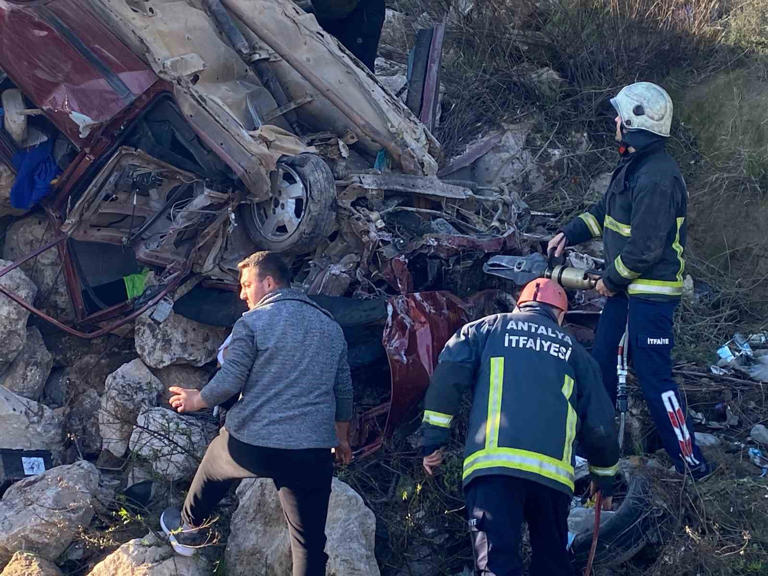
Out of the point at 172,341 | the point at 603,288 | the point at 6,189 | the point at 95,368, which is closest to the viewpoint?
the point at 603,288

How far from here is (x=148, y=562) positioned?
4.05 m

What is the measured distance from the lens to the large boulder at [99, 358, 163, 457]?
512cm

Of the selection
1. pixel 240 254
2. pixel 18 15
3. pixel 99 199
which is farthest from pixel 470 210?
pixel 18 15

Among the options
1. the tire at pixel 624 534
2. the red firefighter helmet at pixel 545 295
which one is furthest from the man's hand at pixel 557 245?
the tire at pixel 624 534

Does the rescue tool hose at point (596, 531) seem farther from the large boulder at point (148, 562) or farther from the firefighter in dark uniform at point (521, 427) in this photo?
the large boulder at point (148, 562)

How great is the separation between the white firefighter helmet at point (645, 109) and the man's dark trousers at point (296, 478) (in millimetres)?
2275

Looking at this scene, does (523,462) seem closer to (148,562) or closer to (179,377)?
(148,562)

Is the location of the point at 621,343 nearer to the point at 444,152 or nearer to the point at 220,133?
the point at 220,133

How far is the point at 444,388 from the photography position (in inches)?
144

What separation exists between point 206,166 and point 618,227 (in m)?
2.39

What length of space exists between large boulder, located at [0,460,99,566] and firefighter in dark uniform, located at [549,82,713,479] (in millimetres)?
2867

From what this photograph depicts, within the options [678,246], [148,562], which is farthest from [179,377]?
[678,246]

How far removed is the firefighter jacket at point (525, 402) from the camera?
3.47 m

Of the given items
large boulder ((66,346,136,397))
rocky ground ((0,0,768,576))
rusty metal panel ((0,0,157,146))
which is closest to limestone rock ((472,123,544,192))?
rocky ground ((0,0,768,576))
